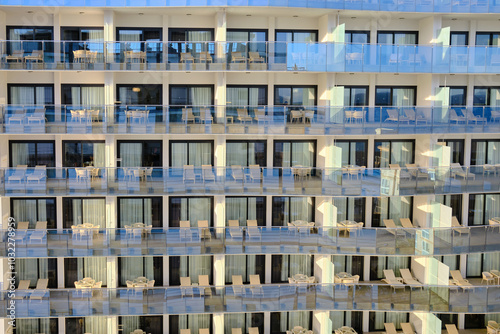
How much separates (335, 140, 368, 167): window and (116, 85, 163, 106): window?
7.58 meters

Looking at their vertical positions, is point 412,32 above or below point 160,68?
above

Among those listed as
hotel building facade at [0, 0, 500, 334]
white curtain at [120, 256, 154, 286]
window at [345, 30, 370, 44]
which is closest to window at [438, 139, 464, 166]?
hotel building facade at [0, 0, 500, 334]

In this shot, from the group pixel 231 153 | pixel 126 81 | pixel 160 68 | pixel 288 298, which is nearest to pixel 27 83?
pixel 126 81

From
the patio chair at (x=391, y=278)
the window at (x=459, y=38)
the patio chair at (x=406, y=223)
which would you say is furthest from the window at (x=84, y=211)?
the window at (x=459, y=38)

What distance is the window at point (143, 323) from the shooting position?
25109 mm

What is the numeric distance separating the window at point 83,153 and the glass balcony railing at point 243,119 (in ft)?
6.30

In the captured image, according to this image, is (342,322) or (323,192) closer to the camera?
(323,192)

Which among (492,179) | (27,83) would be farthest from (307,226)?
(27,83)

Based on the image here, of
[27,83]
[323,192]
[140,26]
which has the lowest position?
[323,192]

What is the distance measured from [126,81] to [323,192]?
8.94 meters

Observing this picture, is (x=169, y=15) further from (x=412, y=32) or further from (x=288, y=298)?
(x=288, y=298)

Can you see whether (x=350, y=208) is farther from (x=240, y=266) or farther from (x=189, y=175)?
(x=189, y=175)

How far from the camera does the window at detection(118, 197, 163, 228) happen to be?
986 inches

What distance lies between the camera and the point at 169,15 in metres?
24.3
